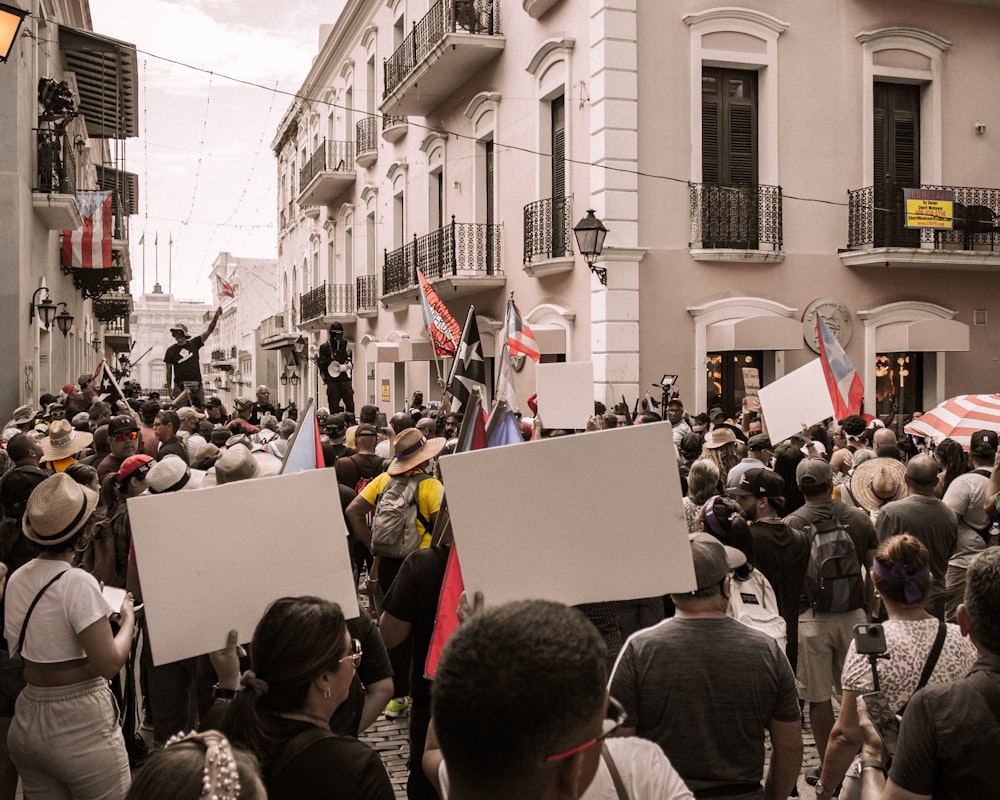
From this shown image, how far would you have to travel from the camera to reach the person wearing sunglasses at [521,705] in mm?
1649

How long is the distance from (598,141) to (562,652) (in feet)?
41.8

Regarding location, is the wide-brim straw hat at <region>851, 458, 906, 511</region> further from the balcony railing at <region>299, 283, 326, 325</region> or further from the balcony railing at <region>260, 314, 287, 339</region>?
the balcony railing at <region>260, 314, 287, 339</region>

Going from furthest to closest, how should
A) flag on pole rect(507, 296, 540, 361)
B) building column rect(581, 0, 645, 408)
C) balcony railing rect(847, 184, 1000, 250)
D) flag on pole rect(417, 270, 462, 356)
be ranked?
balcony railing rect(847, 184, 1000, 250), building column rect(581, 0, 645, 408), flag on pole rect(417, 270, 462, 356), flag on pole rect(507, 296, 540, 361)

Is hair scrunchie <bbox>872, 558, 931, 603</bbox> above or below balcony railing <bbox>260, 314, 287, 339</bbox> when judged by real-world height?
below

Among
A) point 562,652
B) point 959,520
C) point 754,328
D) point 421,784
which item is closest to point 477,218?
A: point 754,328

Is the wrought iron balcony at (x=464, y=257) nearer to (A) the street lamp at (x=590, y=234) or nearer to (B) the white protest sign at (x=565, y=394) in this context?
Result: (A) the street lamp at (x=590, y=234)

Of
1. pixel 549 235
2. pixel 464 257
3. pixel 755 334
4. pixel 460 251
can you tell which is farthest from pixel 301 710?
pixel 460 251

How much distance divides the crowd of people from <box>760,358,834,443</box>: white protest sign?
224 cm

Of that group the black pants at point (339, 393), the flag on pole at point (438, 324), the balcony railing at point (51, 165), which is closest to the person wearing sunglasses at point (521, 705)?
the flag on pole at point (438, 324)

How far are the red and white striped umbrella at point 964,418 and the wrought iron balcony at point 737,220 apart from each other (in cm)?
593

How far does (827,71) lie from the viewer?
14.4m

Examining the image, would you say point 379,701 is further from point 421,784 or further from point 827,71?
point 827,71

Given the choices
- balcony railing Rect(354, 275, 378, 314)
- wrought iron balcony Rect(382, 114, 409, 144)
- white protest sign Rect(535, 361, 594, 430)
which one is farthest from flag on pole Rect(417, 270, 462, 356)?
balcony railing Rect(354, 275, 378, 314)

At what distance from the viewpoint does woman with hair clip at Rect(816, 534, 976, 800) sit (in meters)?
3.15
